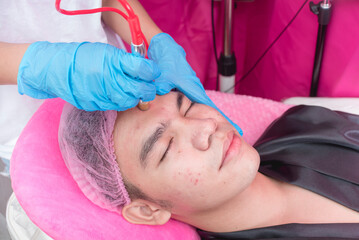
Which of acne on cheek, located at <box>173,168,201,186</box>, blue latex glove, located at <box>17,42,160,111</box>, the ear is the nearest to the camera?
blue latex glove, located at <box>17,42,160,111</box>

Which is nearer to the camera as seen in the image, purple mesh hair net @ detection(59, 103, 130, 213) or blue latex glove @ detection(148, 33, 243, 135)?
purple mesh hair net @ detection(59, 103, 130, 213)

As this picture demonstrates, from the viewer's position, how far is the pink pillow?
1100 mm

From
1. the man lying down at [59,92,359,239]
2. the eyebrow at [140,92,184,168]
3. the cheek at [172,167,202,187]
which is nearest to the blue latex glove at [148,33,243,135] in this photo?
the man lying down at [59,92,359,239]

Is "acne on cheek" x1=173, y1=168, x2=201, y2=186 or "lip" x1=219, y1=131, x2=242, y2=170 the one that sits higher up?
"lip" x1=219, y1=131, x2=242, y2=170

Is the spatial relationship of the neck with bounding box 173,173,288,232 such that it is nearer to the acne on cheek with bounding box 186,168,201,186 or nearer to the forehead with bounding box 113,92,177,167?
the acne on cheek with bounding box 186,168,201,186

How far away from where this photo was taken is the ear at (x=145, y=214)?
116 cm

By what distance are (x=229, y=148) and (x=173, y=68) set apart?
0.34 meters

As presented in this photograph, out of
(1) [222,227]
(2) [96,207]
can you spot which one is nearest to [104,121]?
(2) [96,207]

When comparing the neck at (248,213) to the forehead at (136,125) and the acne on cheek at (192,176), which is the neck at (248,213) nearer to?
the acne on cheek at (192,176)

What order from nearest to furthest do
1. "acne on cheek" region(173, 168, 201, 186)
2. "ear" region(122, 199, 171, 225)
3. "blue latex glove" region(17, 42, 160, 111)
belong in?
"blue latex glove" region(17, 42, 160, 111) → "acne on cheek" region(173, 168, 201, 186) → "ear" region(122, 199, 171, 225)

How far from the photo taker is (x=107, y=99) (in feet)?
3.16

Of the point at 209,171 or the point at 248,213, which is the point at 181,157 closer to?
the point at 209,171

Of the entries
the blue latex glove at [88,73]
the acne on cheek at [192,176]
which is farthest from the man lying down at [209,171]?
the blue latex glove at [88,73]

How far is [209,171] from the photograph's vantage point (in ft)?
3.41
